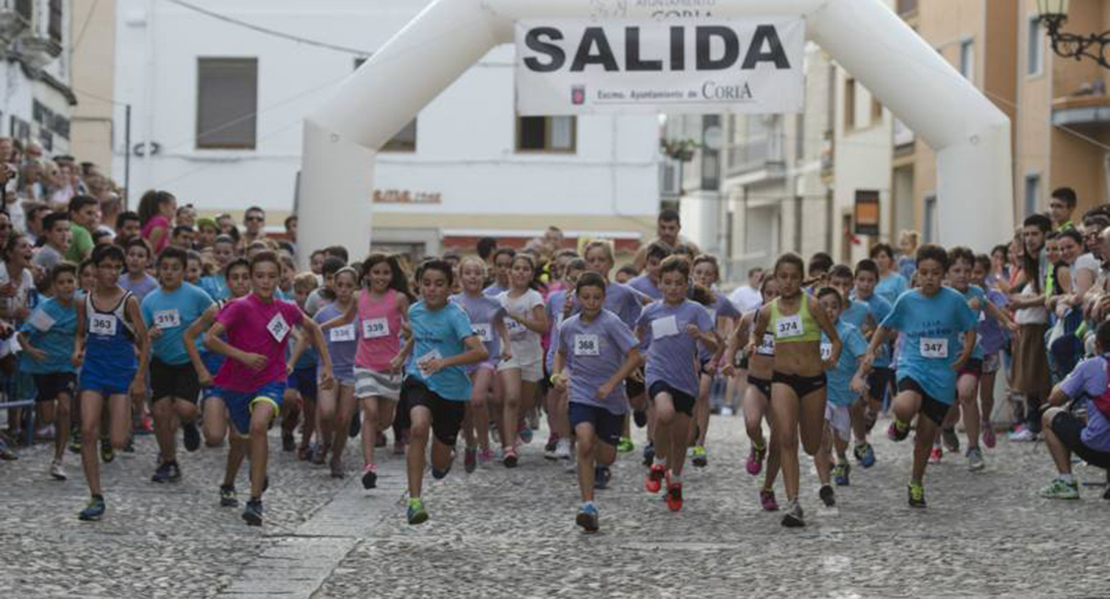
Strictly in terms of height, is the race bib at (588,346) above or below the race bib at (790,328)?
below

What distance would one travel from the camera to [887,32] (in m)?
19.0

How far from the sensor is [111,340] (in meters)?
12.9

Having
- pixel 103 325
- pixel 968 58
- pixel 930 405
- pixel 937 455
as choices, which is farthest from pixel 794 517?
pixel 968 58

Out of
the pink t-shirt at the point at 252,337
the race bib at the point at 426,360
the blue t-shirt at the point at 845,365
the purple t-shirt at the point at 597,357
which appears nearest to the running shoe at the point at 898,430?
the blue t-shirt at the point at 845,365

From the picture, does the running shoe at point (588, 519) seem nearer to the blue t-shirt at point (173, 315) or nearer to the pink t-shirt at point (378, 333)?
the pink t-shirt at point (378, 333)

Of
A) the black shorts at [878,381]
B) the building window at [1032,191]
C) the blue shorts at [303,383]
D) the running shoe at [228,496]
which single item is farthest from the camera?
the building window at [1032,191]

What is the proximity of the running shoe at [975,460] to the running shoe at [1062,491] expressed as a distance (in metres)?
2.05

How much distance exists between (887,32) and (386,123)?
4.62 meters

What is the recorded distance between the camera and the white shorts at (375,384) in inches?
557

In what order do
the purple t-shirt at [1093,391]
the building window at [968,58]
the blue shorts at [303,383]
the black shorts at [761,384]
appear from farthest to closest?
the building window at [968,58] → the blue shorts at [303,383] → the black shorts at [761,384] → the purple t-shirt at [1093,391]

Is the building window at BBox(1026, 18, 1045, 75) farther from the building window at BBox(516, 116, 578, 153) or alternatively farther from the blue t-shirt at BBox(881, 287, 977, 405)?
the blue t-shirt at BBox(881, 287, 977, 405)

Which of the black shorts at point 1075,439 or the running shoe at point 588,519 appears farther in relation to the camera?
the black shorts at point 1075,439

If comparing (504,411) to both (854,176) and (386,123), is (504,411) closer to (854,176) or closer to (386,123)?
(386,123)

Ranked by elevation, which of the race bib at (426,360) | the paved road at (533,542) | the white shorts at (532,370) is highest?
the race bib at (426,360)
